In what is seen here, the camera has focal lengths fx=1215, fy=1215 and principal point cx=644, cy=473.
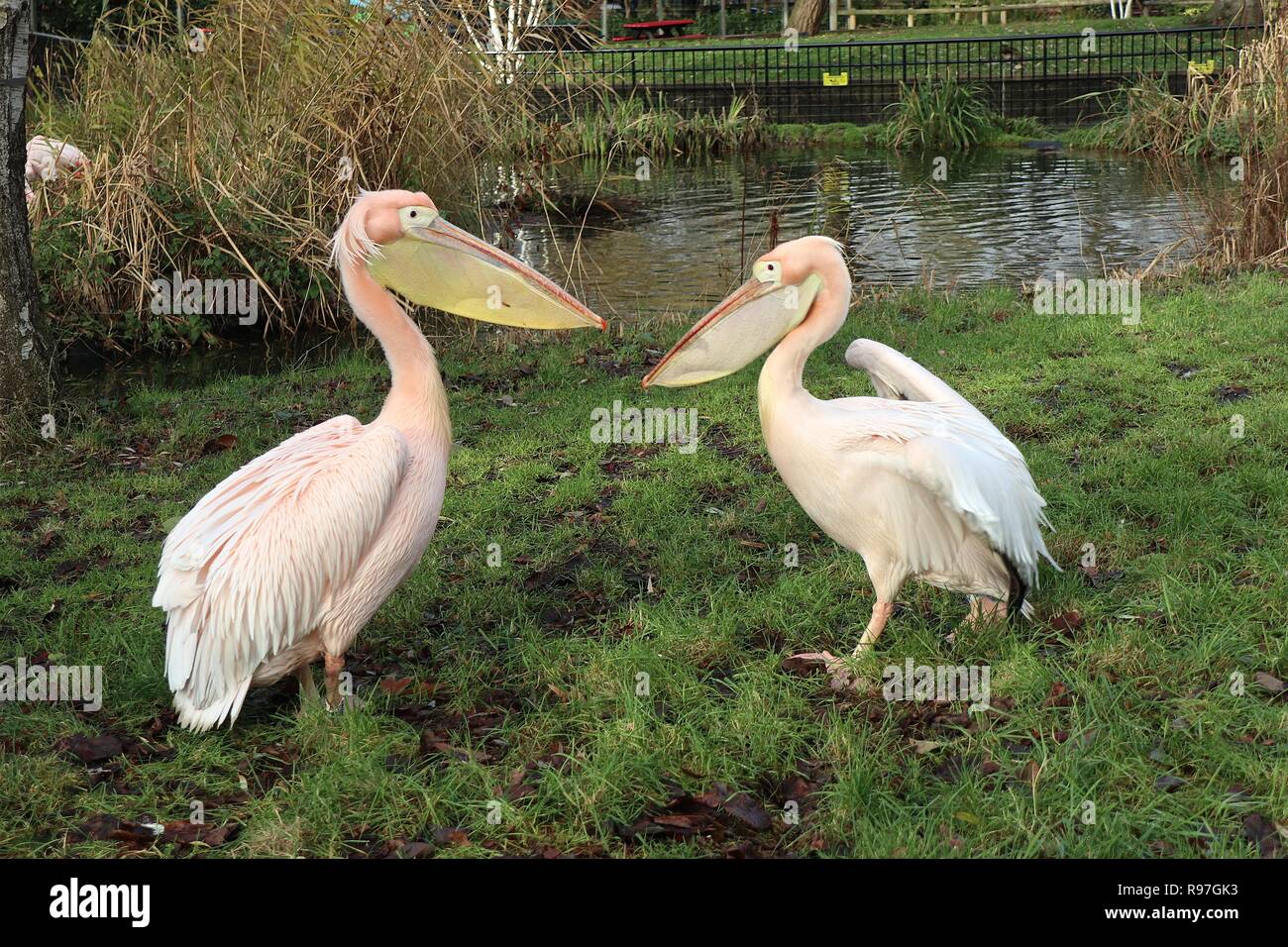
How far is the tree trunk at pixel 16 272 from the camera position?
5539mm

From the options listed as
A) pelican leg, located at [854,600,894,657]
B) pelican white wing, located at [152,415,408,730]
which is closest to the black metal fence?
pelican leg, located at [854,600,894,657]

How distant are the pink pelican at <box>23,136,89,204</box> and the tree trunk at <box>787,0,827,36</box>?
78.6ft

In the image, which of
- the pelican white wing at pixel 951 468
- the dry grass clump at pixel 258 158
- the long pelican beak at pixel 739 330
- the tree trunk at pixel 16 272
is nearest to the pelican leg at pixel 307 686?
the long pelican beak at pixel 739 330

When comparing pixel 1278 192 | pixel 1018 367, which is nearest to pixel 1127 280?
pixel 1278 192

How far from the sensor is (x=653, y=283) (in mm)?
9617

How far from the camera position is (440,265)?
148 inches

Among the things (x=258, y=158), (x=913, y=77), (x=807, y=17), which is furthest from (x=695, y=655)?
(x=807, y=17)

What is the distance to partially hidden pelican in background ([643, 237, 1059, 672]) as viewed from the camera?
11.0 feet

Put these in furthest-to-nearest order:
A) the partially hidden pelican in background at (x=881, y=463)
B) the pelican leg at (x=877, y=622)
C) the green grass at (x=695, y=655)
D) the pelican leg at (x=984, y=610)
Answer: the pelican leg at (x=984, y=610), the pelican leg at (x=877, y=622), the partially hidden pelican in background at (x=881, y=463), the green grass at (x=695, y=655)

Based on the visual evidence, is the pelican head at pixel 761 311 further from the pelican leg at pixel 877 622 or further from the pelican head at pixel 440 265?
the pelican leg at pixel 877 622

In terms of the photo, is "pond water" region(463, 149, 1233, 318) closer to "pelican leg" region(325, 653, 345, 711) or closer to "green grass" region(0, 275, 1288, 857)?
"green grass" region(0, 275, 1288, 857)

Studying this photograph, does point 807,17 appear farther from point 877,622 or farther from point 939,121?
point 877,622
